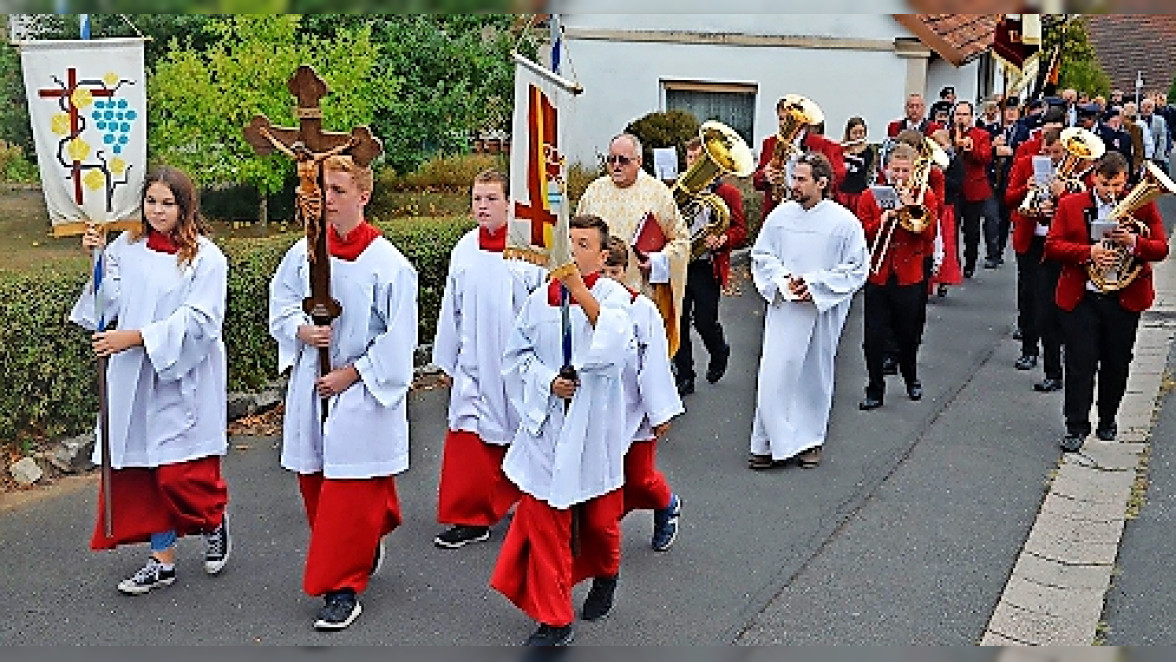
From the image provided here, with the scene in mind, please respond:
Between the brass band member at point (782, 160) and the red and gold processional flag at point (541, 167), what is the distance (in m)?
5.10

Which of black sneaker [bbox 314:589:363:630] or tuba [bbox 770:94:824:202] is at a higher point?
tuba [bbox 770:94:824:202]

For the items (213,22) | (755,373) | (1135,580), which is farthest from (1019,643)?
(213,22)

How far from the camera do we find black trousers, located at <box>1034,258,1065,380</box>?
10016 millimetres

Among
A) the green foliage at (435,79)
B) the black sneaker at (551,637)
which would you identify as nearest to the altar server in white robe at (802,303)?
the black sneaker at (551,637)

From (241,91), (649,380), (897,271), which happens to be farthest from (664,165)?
(241,91)

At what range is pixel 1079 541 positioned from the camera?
23.8 feet

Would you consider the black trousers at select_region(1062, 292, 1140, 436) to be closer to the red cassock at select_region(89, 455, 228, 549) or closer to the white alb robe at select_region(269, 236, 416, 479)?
the white alb robe at select_region(269, 236, 416, 479)

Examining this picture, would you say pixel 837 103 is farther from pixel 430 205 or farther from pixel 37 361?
pixel 37 361

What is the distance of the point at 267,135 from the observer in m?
5.68

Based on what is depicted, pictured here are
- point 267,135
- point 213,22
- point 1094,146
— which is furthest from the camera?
point 213,22

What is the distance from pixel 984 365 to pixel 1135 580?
4.70 metres

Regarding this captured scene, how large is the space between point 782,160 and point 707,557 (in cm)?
486

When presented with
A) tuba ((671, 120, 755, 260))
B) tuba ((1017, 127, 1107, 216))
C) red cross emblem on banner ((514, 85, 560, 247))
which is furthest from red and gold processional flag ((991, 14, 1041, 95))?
red cross emblem on banner ((514, 85, 560, 247))

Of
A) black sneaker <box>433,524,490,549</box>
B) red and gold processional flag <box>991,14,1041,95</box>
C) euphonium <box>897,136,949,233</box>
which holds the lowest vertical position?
black sneaker <box>433,524,490,549</box>
